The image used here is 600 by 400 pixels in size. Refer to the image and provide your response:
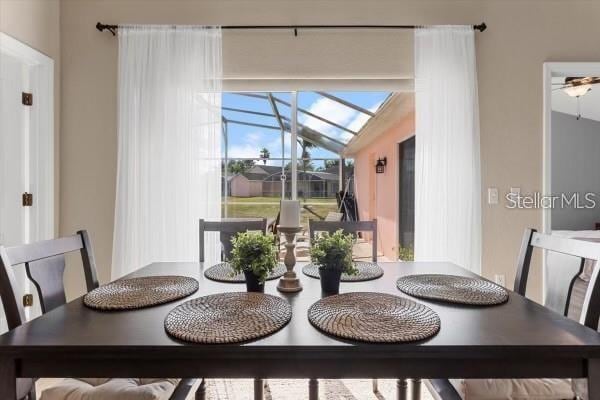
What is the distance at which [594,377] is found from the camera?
2.95 feet

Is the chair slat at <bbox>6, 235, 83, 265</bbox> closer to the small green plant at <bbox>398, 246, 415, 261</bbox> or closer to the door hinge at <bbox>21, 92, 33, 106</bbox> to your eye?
the door hinge at <bbox>21, 92, 33, 106</bbox>

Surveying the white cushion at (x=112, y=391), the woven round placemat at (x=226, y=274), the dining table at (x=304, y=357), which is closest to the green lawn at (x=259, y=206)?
the woven round placemat at (x=226, y=274)

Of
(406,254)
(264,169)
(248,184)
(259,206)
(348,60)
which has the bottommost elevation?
(406,254)

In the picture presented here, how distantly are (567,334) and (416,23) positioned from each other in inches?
100.0

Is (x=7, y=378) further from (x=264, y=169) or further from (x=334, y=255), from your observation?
(x=264, y=169)

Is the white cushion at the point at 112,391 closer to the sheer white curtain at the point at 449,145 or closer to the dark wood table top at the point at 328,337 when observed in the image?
the dark wood table top at the point at 328,337

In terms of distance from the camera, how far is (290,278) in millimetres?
1441

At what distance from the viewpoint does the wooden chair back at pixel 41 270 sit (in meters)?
1.17

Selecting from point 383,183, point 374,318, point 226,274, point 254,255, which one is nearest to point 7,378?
point 254,255

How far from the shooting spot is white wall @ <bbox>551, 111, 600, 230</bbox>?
611 centimetres

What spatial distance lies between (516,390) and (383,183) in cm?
298

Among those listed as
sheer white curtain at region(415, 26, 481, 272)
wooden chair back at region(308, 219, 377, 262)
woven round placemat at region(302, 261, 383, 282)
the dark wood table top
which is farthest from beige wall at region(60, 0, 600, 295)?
the dark wood table top

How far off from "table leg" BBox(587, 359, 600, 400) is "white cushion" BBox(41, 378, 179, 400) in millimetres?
1310

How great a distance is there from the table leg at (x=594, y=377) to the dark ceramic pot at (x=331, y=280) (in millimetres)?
769
